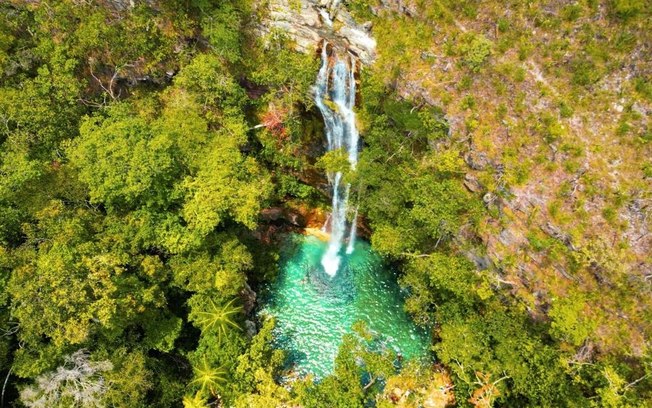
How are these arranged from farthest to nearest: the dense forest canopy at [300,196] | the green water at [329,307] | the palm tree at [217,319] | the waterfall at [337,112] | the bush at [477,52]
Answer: the waterfall at [337,112]
the bush at [477,52]
the green water at [329,307]
the palm tree at [217,319]
the dense forest canopy at [300,196]

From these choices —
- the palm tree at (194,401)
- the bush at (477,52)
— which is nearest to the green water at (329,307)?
the palm tree at (194,401)

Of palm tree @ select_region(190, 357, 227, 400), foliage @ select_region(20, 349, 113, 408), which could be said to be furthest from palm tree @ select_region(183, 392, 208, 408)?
foliage @ select_region(20, 349, 113, 408)

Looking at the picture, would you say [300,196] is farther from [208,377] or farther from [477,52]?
[477,52]

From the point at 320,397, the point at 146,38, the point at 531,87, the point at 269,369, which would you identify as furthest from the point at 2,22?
the point at 531,87

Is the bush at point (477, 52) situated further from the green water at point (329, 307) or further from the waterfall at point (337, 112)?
the green water at point (329, 307)

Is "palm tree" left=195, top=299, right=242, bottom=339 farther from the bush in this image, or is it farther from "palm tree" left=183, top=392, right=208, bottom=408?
the bush

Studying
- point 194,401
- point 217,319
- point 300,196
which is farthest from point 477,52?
point 194,401
